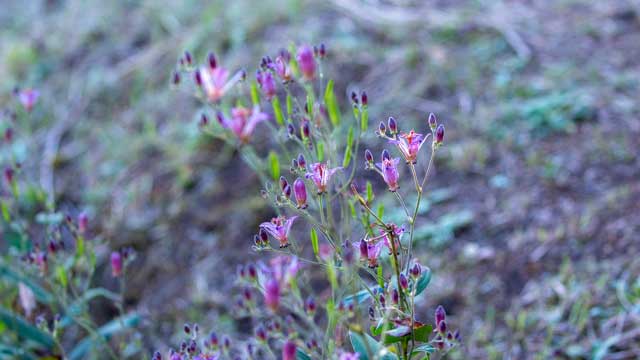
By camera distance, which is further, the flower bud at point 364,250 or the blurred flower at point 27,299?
the blurred flower at point 27,299

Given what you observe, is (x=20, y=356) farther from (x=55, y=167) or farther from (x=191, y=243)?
(x=55, y=167)

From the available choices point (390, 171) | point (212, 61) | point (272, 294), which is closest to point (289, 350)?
point (272, 294)

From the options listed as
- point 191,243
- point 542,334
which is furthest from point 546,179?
point 191,243

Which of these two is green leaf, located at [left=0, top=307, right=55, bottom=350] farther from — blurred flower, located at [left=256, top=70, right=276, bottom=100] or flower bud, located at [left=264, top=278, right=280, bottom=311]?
flower bud, located at [left=264, top=278, right=280, bottom=311]

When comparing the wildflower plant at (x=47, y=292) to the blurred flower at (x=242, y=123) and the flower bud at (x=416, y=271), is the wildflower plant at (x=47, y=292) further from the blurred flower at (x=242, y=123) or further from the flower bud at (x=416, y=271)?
the flower bud at (x=416, y=271)

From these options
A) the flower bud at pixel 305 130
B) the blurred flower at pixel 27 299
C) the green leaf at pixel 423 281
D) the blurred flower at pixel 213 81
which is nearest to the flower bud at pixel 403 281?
the green leaf at pixel 423 281

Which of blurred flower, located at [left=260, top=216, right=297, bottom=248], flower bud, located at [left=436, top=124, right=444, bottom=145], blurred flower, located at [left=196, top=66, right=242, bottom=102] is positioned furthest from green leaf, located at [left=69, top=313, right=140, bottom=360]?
flower bud, located at [left=436, top=124, right=444, bottom=145]

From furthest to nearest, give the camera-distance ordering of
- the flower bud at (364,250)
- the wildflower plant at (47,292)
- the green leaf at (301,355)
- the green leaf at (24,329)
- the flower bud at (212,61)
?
1. the green leaf at (24,329)
2. the wildflower plant at (47,292)
3. the flower bud at (212,61)
4. the green leaf at (301,355)
5. the flower bud at (364,250)
